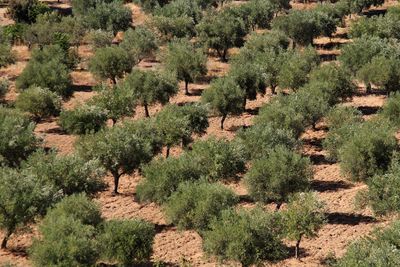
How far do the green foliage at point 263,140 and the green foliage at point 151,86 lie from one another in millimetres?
17445

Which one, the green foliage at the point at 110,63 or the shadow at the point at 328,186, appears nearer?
the shadow at the point at 328,186

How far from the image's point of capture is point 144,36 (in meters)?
91.4

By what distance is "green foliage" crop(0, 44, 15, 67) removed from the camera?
273 ft

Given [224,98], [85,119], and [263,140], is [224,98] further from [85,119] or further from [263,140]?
[85,119]

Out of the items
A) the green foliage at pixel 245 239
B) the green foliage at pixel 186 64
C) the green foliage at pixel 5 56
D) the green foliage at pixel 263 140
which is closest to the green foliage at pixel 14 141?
the green foliage at pixel 263 140

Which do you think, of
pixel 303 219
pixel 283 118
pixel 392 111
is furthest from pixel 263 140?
pixel 392 111

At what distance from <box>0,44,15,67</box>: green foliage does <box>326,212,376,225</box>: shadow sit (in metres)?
57.0

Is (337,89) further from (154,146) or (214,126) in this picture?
(154,146)

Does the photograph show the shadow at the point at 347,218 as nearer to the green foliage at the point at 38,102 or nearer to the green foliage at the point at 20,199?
the green foliage at the point at 20,199

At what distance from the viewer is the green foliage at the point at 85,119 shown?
63375mm

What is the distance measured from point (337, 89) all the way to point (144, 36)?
3484cm

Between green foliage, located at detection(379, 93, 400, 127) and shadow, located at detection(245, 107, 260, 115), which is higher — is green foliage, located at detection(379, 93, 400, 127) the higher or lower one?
the higher one

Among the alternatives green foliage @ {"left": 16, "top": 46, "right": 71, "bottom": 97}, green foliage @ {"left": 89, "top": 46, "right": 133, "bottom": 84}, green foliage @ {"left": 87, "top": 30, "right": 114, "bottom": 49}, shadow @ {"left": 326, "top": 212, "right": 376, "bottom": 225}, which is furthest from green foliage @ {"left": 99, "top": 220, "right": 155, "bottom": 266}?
green foliage @ {"left": 87, "top": 30, "right": 114, "bottom": 49}

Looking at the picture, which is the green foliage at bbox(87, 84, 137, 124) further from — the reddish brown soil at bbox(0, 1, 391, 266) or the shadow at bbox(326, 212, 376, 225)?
the shadow at bbox(326, 212, 376, 225)
